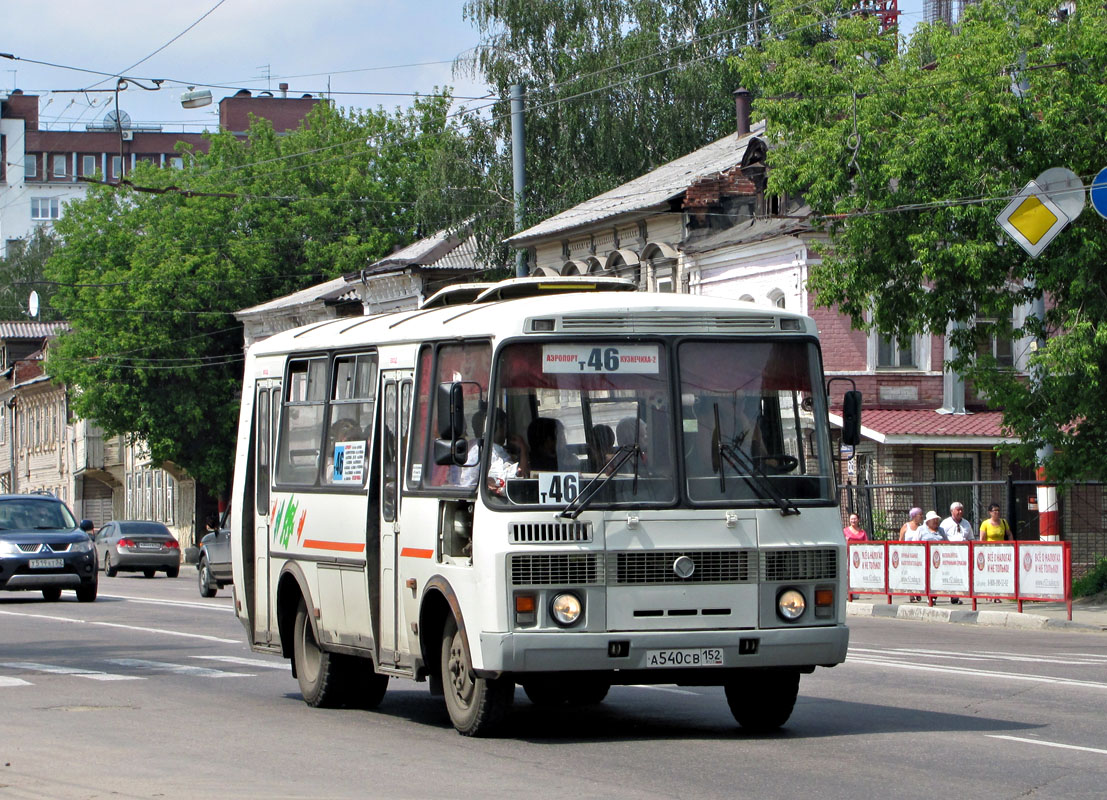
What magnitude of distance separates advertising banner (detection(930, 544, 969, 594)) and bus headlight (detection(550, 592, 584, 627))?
649 inches

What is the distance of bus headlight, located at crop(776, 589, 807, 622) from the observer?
10.9 m

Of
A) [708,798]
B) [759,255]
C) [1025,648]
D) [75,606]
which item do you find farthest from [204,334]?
[708,798]

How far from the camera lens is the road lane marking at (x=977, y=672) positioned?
14.7 metres

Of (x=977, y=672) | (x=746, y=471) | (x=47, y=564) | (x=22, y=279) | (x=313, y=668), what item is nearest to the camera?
(x=746, y=471)

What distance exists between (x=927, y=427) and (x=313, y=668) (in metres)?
27.6

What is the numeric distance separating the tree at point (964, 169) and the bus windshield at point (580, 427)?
16220mm

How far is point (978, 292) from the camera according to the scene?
27.9 metres

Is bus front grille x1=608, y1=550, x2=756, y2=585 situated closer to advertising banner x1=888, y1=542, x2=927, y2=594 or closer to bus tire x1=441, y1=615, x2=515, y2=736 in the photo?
bus tire x1=441, y1=615, x2=515, y2=736

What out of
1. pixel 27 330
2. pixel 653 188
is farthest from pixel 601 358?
pixel 27 330

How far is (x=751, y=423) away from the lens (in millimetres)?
11148

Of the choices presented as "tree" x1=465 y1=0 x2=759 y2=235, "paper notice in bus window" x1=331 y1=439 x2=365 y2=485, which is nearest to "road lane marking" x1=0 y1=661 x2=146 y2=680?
"paper notice in bus window" x1=331 y1=439 x2=365 y2=485

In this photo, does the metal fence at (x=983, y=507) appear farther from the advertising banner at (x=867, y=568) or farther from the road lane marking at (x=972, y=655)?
the road lane marking at (x=972, y=655)

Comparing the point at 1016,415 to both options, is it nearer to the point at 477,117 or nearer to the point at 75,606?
the point at 75,606

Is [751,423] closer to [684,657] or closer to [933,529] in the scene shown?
[684,657]
